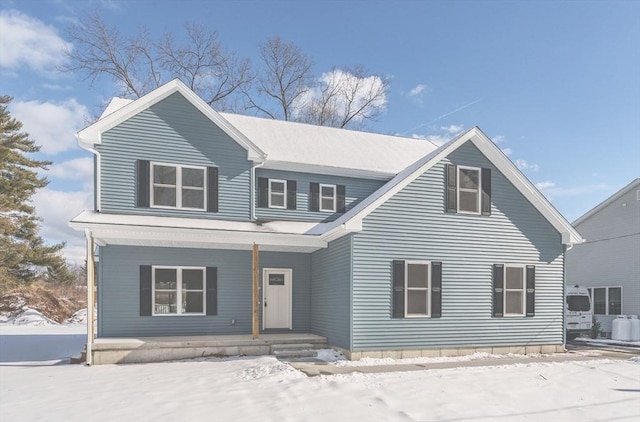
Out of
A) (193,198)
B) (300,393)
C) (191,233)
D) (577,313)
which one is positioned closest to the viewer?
(300,393)

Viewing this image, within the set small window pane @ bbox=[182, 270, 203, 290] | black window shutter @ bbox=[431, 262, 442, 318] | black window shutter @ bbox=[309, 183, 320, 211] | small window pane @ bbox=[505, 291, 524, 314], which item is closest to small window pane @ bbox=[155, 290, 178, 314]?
small window pane @ bbox=[182, 270, 203, 290]

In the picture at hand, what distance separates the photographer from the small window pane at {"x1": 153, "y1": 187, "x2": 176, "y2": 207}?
491 inches

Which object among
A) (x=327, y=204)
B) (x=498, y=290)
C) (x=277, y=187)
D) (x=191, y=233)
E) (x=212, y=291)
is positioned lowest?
(x=212, y=291)

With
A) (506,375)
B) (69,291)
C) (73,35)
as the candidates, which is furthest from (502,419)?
(69,291)

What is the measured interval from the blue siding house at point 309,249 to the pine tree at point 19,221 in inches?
682

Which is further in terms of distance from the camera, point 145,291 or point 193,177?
point 193,177

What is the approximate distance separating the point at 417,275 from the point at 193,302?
621 cm

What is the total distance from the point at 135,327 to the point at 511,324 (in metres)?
10.2

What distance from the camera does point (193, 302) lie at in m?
12.5

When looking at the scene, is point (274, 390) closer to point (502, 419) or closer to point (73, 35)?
point (502, 419)

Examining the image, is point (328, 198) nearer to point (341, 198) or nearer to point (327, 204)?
point (327, 204)

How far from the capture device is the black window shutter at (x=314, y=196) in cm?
1437

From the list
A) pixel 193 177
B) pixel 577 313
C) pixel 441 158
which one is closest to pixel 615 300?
pixel 577 313

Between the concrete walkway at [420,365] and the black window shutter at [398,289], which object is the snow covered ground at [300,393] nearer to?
the concrete walkway at [420,365]
